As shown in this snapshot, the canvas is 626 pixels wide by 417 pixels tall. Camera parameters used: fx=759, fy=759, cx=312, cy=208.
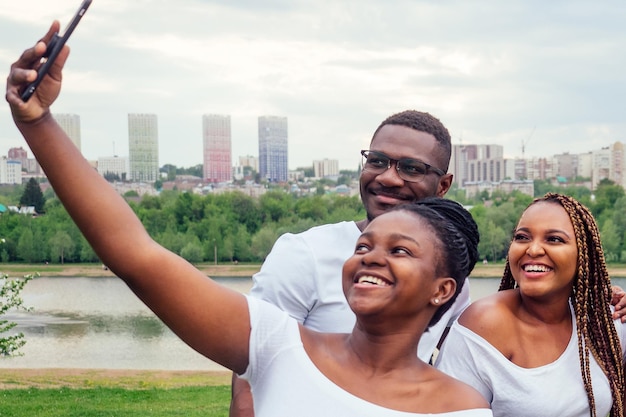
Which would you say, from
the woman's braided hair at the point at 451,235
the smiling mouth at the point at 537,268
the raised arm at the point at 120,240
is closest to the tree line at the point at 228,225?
the smiling mouth at the point at 537,268

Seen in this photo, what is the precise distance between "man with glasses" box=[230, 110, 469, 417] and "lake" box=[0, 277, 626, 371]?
1315cm

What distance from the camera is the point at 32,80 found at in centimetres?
136

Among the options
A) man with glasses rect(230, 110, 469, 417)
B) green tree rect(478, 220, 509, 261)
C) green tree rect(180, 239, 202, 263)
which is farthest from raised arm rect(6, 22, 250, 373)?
green tree rect(180, 239, 202, 263)

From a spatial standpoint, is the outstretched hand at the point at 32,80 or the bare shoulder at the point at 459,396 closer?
the outstretched hand at the point at 32,80

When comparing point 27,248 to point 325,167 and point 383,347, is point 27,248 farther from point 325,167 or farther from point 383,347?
point 325,167

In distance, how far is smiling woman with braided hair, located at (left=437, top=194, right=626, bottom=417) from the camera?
220 cm

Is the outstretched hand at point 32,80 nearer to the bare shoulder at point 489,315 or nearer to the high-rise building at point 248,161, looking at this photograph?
the bare shoulder at point 489,315

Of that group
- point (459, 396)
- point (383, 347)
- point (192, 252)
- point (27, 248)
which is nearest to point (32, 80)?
point (383, 347)

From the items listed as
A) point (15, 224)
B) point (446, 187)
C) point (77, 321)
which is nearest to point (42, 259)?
point (15, 224)

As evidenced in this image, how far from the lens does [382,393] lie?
1.55 m

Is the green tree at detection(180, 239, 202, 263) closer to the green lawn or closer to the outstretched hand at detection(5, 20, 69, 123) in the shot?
the green lawn

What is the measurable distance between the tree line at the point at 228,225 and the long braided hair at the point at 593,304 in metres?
34.4

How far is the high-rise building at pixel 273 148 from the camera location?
12019cm

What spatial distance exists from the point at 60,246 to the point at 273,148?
79.7 meters
